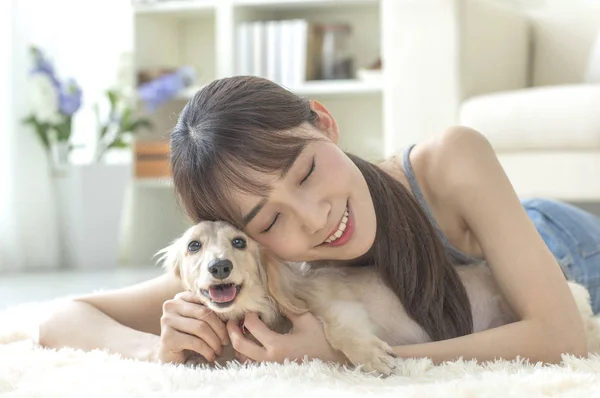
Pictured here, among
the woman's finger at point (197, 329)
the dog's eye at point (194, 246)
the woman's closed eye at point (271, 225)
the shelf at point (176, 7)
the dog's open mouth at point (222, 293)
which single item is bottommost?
the woman's finger at point (197, 329)

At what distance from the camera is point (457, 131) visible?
4.72 ft

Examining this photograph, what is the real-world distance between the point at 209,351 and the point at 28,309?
97cm

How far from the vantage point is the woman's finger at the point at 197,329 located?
1224mm

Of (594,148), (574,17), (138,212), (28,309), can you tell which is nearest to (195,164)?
(28,309)

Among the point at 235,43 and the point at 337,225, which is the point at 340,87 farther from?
the point at 337,225

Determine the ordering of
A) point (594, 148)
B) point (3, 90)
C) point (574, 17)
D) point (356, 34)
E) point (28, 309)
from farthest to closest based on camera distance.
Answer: point (356, 34), point (3, 90), point (574, 17), point (594, 148), point (28, 309)

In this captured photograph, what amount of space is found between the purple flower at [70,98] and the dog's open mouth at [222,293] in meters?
2.81

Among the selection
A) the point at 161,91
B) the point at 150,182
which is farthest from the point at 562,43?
the point at 150,182

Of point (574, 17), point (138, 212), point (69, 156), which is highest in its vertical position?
point (574, 17)

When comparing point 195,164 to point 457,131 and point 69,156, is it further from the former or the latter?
point 69,156

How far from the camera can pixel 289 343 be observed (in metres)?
1.20

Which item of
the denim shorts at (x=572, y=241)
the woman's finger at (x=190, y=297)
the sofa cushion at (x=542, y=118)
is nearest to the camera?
the woman's finger at (x=190, y=297)

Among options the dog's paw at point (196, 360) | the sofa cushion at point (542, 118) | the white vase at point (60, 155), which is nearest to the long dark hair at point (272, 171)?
the dog's paw at point (196, 360)

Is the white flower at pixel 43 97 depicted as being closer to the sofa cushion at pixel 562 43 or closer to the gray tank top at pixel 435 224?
the sofa cushion at pixel 562 43
